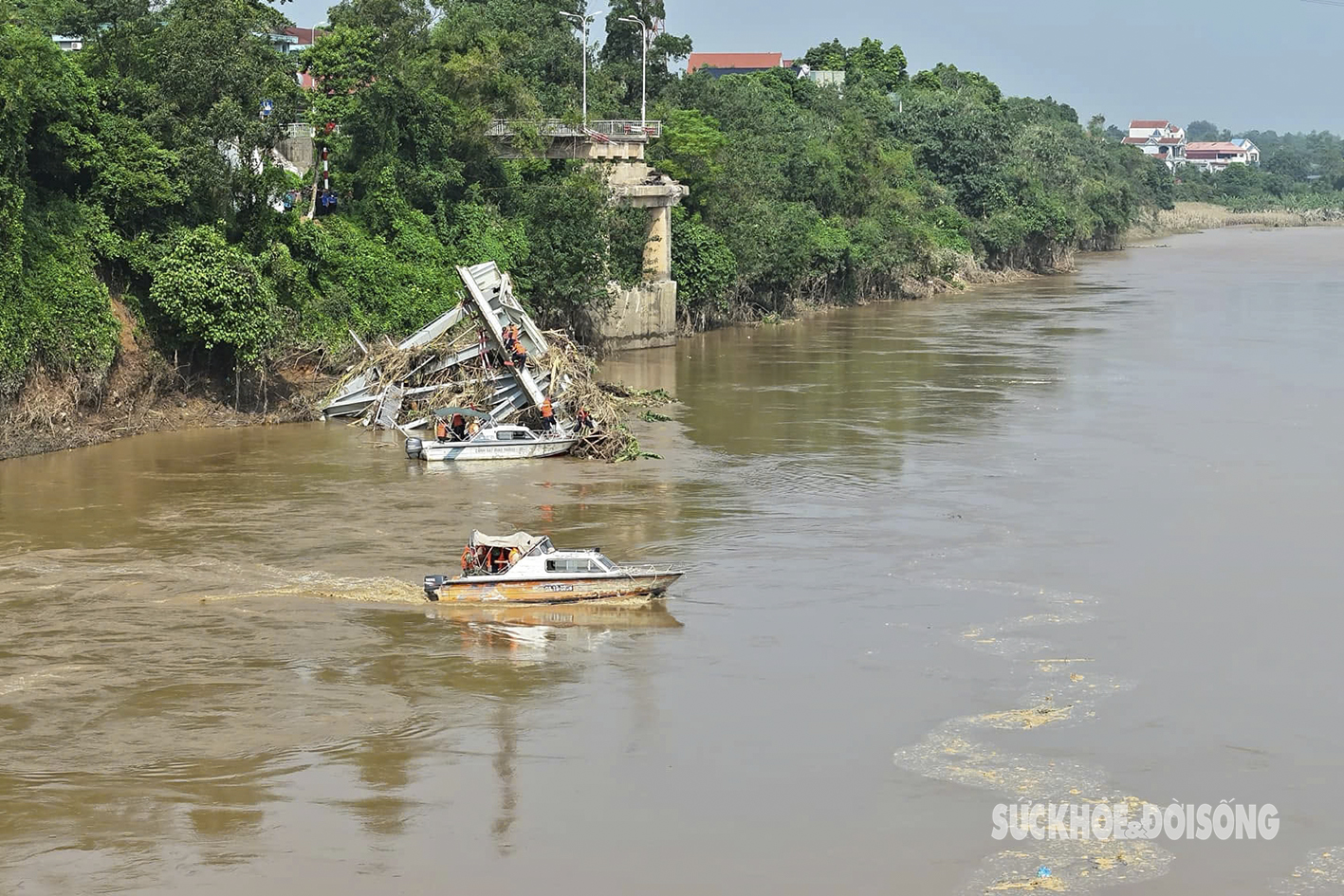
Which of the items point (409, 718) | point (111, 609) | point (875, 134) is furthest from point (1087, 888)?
point (875, 134)

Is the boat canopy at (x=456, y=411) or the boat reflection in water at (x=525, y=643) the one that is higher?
the boat canopy at (x=456, y=411)

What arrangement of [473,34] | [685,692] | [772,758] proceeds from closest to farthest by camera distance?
1. [772,758]
2. [685,692]
3. [473,34]

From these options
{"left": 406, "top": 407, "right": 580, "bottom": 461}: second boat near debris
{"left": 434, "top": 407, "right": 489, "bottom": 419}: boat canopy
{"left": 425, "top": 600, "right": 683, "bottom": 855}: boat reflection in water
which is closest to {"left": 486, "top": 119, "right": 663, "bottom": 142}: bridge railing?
{"left": 434, "top": 407, "right": 489, "bottom": 419}: boat canopy

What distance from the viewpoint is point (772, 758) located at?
19938mm

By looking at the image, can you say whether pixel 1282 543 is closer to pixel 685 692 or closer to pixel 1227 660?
pixel 1227 660

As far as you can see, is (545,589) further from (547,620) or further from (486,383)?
(486,383)

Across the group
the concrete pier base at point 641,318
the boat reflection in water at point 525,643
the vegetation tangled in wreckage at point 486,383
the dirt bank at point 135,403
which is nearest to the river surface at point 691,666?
the boat reflection in water at point 525,643

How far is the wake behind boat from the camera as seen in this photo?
25484mm

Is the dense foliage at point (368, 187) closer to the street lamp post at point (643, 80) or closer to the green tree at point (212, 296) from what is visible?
the green tree at point (212, 296)

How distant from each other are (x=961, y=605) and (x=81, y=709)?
13.8 metres

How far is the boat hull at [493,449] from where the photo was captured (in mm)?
36656

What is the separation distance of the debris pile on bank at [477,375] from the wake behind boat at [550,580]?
42.3 feet

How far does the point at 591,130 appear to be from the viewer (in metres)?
58.7

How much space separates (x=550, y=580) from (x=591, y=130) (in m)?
36.0
